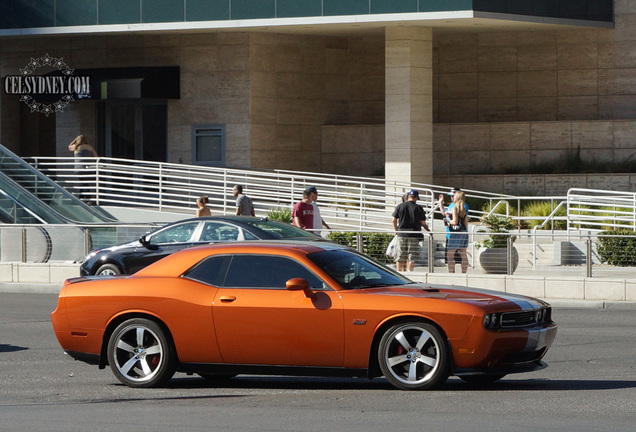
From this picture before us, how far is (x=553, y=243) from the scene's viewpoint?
21.8 meters

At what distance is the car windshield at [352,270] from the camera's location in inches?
403

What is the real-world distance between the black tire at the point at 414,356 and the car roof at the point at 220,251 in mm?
1193

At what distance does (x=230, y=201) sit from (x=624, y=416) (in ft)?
86.0

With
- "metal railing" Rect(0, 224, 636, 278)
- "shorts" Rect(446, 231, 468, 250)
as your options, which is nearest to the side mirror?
"metal railing" Rect(0, 224, 636, 278)

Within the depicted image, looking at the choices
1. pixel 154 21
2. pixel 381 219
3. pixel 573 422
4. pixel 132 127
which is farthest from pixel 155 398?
pixel 132 127

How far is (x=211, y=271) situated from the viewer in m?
10.4

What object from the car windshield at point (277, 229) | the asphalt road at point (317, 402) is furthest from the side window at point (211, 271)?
the car windshield at point (277, 229)

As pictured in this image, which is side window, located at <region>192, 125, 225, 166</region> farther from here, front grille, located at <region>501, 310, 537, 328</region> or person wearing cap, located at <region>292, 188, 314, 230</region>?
front grille, located at <region>501, 310, 537, 328</region>

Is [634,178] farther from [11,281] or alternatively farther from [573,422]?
[573,422]

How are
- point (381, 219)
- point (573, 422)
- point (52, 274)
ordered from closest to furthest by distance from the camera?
1. point (573, 422)
2. point (52, 274)
3. point (381, 219)

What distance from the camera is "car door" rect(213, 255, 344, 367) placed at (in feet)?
32.5

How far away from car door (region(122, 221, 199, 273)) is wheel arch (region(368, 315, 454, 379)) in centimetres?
882

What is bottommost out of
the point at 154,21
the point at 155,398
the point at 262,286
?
the point at 155,398

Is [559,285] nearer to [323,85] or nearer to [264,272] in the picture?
[264,272]
